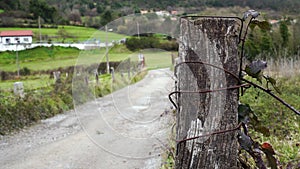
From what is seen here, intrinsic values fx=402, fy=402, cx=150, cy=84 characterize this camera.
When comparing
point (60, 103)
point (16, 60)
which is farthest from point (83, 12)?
point (60, 103)

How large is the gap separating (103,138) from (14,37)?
10.9 m

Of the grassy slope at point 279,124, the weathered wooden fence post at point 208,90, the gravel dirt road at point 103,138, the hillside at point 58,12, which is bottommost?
the gravel dirt road at point 103,138

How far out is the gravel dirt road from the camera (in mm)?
5422

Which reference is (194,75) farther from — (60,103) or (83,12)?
(83,12)

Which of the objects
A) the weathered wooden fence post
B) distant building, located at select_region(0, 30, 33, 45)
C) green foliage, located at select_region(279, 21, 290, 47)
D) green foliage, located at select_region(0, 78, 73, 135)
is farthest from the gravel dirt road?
green foliage, located at select_region(279, 21, 290, 47)

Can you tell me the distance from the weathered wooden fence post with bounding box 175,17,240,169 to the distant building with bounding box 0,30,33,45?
1479 centimetres

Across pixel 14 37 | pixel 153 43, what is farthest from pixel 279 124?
pixel 14 37

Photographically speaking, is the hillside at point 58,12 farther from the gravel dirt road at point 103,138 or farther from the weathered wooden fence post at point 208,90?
the weathered wooden fence post at point 208,90

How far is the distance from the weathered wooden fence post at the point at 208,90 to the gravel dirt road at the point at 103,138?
3338 mm

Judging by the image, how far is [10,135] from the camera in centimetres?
757

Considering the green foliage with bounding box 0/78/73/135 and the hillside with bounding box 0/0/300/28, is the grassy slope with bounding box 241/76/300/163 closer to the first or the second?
the green foliage with bounding box 0/78/73/135

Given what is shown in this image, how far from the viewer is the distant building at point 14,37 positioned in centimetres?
1526

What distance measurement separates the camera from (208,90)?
134 centimetres

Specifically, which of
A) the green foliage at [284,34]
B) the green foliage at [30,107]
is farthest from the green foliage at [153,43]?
the green foliage at [284,34]
